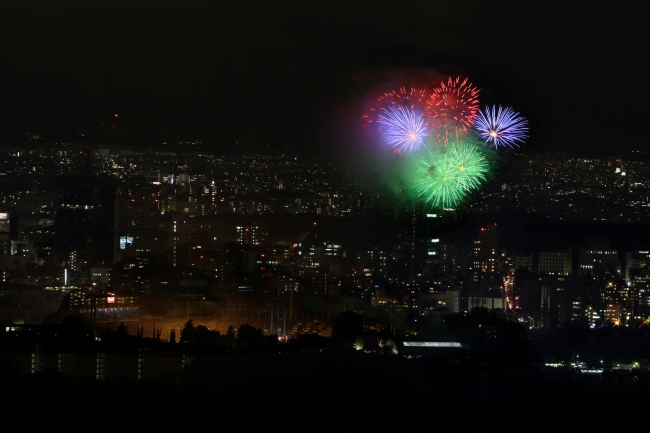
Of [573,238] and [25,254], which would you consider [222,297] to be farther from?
[573,238]

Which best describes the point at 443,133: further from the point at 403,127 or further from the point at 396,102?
the point at 396,102

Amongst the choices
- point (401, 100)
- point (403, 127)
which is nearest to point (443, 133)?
point (403, 127)

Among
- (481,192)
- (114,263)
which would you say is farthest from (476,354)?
(114,263)

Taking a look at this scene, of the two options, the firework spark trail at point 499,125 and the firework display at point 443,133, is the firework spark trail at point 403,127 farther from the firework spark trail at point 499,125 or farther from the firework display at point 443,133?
the firework spark trail at point 499,125

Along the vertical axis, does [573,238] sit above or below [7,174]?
below

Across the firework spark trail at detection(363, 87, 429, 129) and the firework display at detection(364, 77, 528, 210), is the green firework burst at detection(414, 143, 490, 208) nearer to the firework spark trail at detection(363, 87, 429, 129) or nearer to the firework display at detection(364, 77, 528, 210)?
the firework display at detection(364, 77, 528, 210)

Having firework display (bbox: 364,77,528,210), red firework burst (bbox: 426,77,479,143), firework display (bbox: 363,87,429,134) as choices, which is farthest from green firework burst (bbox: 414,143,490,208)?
firework display (bbox: 363,87,429,134)
